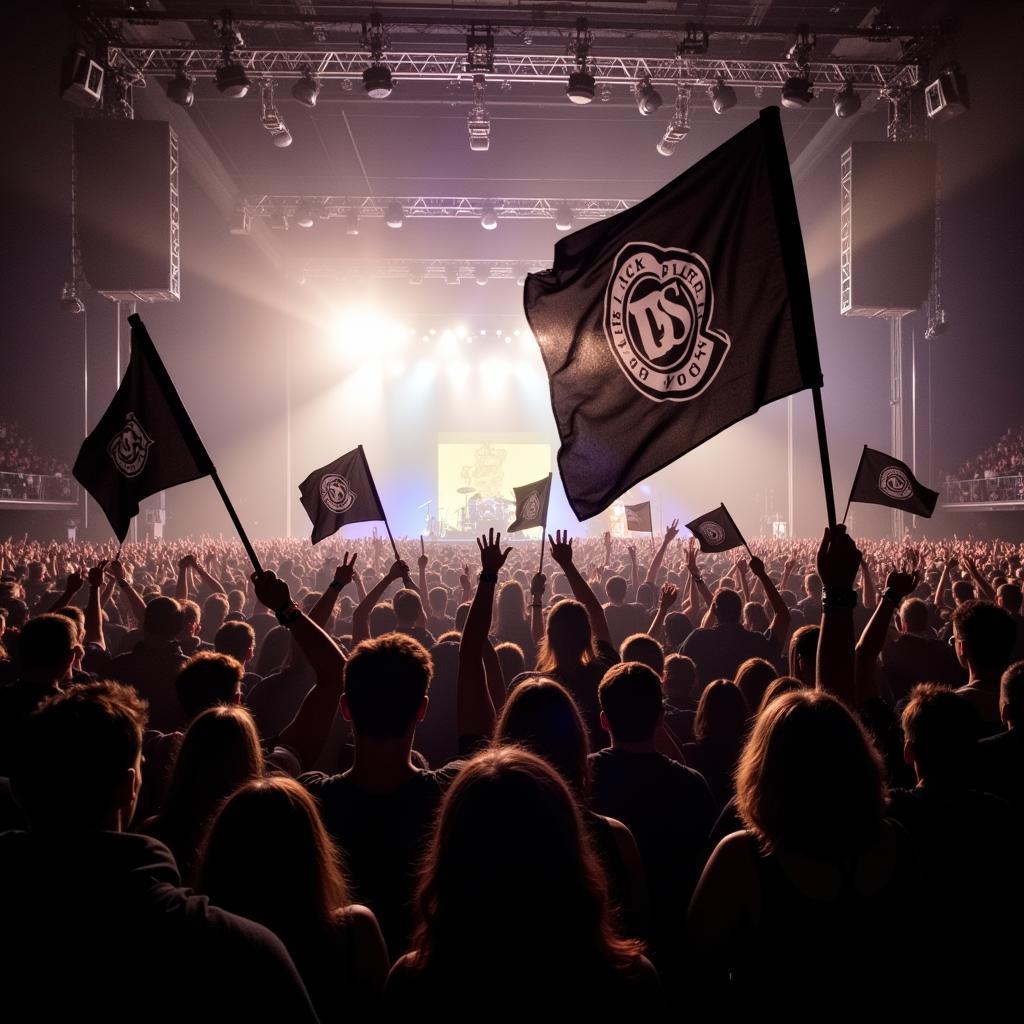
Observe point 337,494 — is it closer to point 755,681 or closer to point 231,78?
point 755,681

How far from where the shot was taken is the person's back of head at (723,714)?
12.7ft

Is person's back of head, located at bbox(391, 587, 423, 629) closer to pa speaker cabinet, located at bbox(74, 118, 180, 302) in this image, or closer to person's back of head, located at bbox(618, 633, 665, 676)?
person's back of head, located at bbox(618, 633, 665, 676)

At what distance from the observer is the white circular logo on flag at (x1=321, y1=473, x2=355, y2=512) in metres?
8.30

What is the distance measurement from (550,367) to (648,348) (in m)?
0.60

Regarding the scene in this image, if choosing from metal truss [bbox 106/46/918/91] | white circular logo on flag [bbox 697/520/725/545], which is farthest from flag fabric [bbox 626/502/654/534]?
metal truss [bbox 106/46/918/91]

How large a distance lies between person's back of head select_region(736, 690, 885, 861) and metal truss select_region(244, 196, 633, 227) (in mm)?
24491

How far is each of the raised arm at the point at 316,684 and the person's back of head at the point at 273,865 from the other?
1589 mm

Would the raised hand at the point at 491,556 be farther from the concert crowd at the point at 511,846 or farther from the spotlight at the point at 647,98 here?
the spotlight at the point at 647,98

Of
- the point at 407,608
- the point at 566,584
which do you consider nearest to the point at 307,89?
the point at 566,584

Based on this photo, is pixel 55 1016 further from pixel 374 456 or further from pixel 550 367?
pixel 374 456

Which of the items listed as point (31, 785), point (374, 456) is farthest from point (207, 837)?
point (374, 456)

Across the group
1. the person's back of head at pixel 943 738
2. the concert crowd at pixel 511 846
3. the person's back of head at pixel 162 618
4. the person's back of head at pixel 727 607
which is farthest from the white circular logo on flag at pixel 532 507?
the person's back of head at pixel 943 738

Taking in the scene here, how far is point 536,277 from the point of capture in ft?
14.6

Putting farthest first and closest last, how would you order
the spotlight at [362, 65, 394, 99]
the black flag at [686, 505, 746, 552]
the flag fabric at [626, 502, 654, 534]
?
the spotlight at [362, 65, 394, 99]
the flag fabric at [626, 502, 654, 534]
the black flag at [686, 505, 746, 552]
